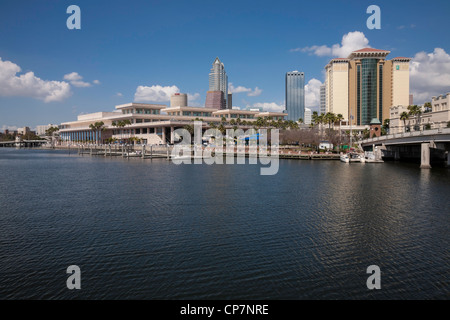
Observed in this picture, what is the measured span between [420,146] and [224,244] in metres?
92.5

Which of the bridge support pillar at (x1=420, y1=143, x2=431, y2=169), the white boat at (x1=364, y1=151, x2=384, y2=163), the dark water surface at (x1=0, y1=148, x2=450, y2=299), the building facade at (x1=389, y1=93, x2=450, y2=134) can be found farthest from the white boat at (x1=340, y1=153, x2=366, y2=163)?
the dark water surface at (x1=0, y1=148, x2=450, y2=299)

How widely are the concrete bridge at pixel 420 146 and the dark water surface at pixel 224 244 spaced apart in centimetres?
3267

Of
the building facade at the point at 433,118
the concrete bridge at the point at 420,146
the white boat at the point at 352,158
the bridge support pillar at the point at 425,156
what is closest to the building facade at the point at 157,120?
the building facade at the point at 433,118

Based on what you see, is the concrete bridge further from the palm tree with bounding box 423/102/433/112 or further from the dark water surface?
the dark water surface

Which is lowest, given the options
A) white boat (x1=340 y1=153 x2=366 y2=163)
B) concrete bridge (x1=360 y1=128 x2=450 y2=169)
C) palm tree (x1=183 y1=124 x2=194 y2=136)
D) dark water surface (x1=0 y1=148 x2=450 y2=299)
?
dark water surface (x1=0 y1=148 x2=450 y2=299)

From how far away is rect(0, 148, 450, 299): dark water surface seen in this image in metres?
18.2

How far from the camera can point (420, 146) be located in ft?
326

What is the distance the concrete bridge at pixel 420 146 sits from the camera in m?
72.9

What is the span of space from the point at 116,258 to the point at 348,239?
16.0 metres

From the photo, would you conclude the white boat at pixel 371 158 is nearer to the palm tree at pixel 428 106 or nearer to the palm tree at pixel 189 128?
the palm tree at pixel 428 106

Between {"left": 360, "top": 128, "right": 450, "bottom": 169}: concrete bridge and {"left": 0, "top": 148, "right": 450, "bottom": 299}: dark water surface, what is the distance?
1286 inches

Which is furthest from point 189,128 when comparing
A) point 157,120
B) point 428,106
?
point 428,106

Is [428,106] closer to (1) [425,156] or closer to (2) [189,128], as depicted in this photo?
(1) [425,156]
